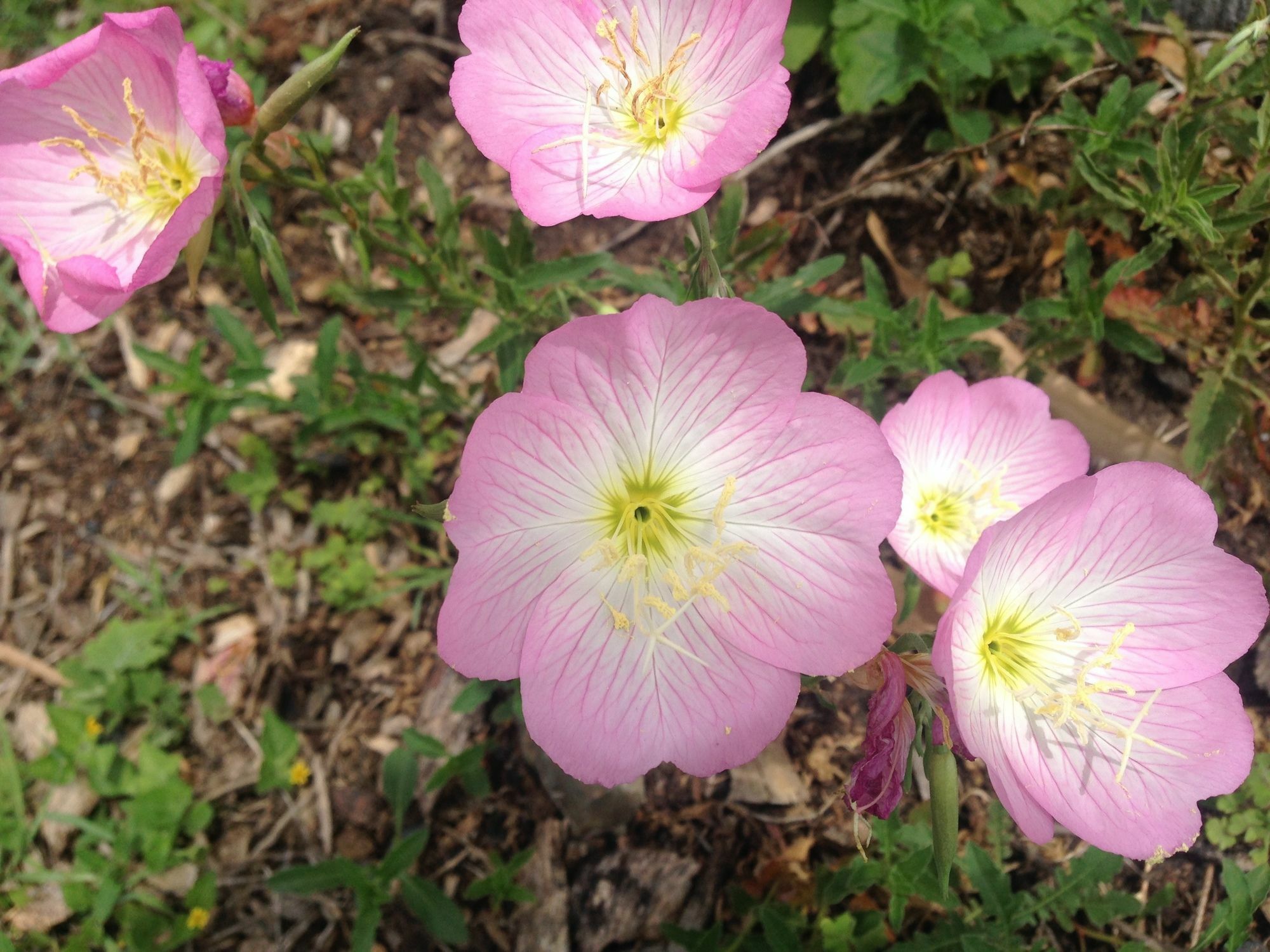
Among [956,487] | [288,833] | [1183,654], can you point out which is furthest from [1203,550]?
[288,833]

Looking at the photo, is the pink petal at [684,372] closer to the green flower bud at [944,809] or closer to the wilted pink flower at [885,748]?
the wilted pink flower at [885,748]

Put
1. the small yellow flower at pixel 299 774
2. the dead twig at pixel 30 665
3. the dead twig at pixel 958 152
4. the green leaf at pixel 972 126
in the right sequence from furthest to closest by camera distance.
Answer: the dead twig at pixel 30 665
the small yellow flower at pixel 299 774
the green leaf at pixel 972 126
the dead twig at pixel 958 152

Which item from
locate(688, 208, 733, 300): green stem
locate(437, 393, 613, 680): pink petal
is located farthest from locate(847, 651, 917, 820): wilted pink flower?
locate(688, 208, 733, 300): green stem

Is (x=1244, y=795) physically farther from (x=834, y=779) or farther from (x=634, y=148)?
(x=634, y=148)

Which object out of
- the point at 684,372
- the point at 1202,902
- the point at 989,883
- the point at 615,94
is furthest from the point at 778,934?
the point at 615,94

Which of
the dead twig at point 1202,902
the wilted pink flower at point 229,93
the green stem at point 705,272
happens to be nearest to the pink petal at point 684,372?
the green stem at point 705,272

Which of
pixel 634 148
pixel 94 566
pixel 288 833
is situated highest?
pixel 634 148

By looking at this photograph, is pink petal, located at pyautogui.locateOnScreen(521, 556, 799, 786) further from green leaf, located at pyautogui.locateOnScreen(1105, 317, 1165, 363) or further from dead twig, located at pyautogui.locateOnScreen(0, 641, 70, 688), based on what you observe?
dead twig, located at pyautogui.locateOnScreen(0, 641, 70, 688)
